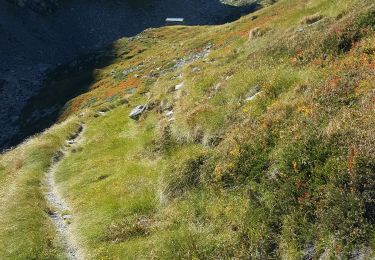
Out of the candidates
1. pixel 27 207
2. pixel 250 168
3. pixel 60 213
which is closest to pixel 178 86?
pixel 60 213

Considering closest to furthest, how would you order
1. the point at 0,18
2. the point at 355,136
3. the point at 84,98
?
the point at 355,136
the point at 84,98
the point at 0,18

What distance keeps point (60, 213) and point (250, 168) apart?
11.3 metres

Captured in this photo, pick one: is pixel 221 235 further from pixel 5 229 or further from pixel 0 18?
pixel 0 18

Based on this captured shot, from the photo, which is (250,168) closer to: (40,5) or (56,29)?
(56,29)

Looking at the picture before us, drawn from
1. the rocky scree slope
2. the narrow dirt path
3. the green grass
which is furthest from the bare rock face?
the narrow dirt path

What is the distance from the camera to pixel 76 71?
94500mm

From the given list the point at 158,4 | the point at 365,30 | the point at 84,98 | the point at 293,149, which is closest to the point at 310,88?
the point at 293,149

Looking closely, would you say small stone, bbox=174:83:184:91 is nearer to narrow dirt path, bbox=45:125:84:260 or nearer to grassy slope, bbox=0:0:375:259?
grassy slope, bbox=0:0:375:259

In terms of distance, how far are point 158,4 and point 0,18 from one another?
51745 millimetres

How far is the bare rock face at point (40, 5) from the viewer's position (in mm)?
118863

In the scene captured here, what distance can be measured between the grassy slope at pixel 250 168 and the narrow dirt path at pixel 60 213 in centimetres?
51

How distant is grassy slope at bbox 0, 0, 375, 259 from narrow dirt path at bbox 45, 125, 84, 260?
1.66ft

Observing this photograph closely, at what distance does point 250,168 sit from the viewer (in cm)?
1684

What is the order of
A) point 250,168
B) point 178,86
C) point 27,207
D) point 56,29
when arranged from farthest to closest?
point 56,29 → point 178,86 → point 27,207 → point 250,168
